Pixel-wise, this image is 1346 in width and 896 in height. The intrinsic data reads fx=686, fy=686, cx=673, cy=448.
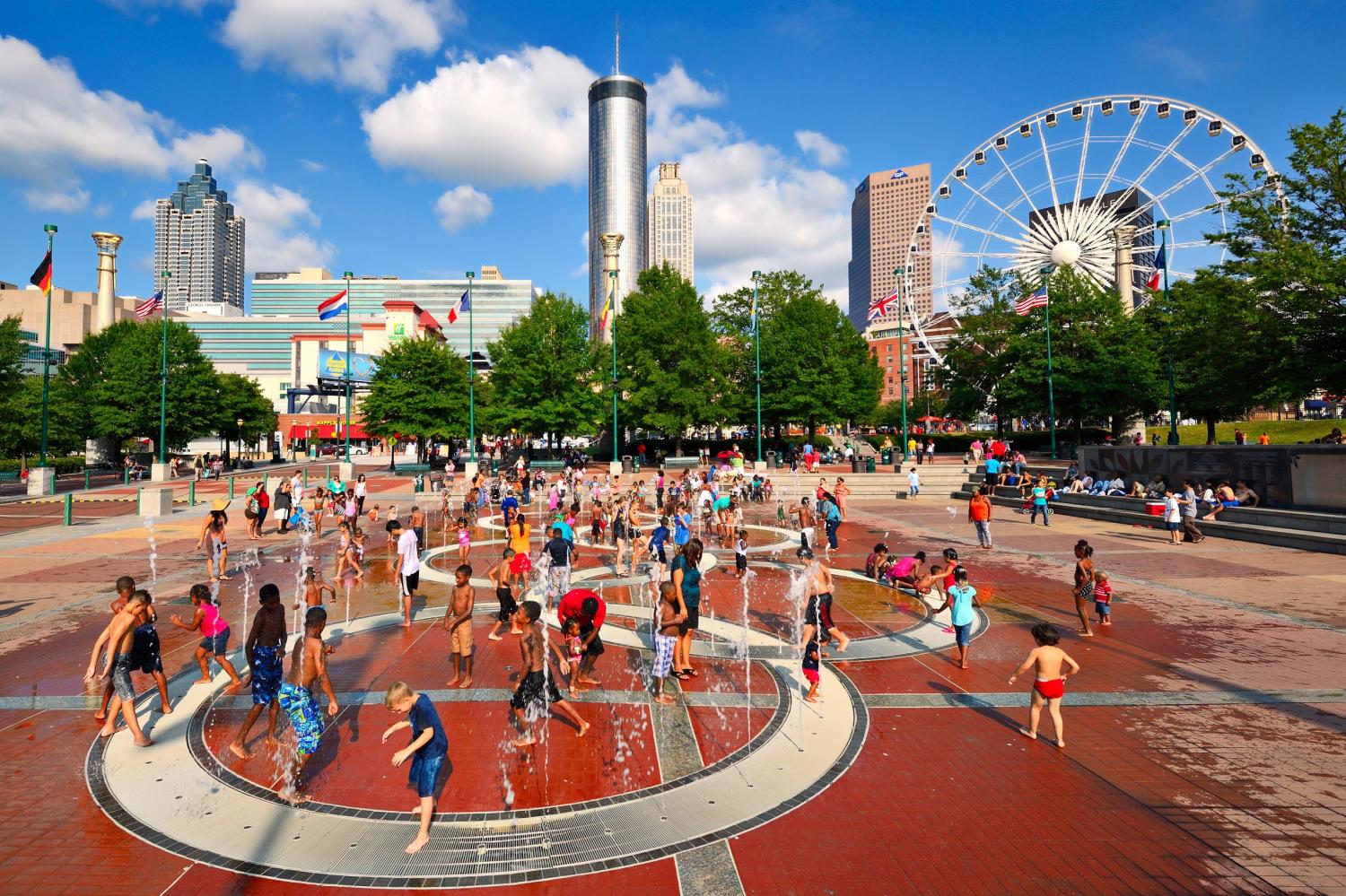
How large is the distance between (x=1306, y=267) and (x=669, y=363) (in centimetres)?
3721

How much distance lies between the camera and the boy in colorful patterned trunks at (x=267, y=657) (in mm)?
7160

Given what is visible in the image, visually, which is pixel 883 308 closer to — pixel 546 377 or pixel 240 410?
pixel 546 377

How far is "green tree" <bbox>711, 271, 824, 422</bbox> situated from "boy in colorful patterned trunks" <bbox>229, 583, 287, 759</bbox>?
156ft

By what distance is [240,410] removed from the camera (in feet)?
224

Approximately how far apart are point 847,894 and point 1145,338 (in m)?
52.2

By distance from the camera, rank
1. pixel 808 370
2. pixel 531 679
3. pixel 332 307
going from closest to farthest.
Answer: pixel 531 679, pixel 332 307, pixel 808 370

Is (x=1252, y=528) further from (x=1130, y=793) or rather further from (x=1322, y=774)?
(x=1130, y=793)

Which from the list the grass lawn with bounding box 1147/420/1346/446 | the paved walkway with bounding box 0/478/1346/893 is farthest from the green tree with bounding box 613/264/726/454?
the paved walkway with bounding box 0/478/1346/893

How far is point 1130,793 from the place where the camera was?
6031 mm

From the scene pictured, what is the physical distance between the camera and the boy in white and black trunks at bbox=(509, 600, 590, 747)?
695 centimetres

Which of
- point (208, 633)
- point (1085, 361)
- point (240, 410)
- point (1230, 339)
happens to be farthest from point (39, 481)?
point (1085, 361)

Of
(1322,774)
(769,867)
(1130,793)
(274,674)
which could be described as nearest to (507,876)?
(769,867)

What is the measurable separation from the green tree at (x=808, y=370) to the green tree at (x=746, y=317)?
159 cm

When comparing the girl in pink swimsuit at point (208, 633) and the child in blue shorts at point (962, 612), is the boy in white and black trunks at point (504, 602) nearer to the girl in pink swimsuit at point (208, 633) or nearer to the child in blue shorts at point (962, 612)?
the girl in pink swimsuit at point (208, 633)
